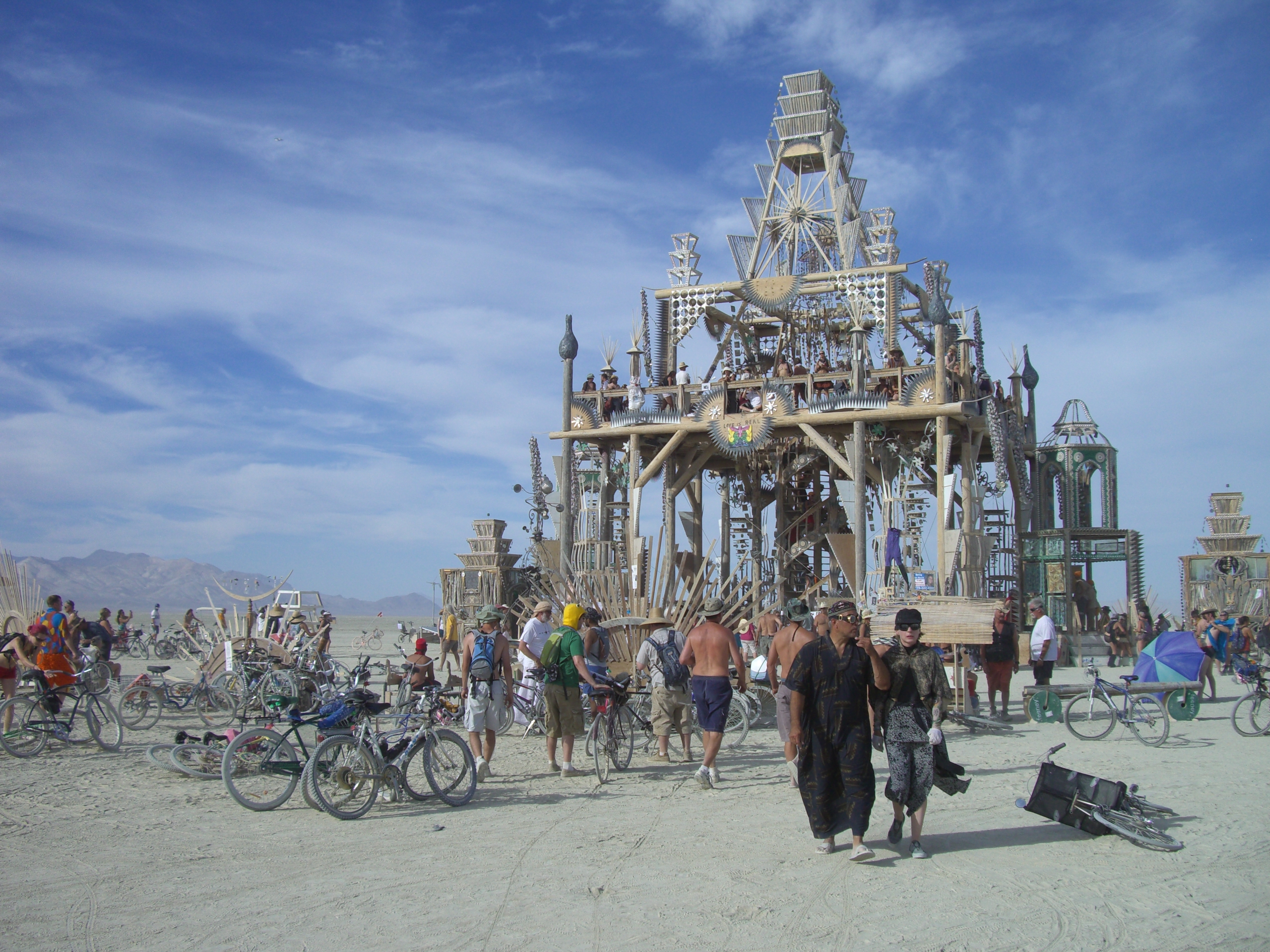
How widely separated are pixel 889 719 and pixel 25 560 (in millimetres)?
12307

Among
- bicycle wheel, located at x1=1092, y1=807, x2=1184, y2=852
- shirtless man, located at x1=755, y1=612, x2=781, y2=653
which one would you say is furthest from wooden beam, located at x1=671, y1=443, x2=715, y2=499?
bicycle wheel, located at x1=1092, y1=807, x2=1184, y2=852

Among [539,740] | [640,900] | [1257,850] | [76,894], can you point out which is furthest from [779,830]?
[539,740]

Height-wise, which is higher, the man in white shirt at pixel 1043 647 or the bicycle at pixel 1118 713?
the man in white shirt at pixel 1043 647

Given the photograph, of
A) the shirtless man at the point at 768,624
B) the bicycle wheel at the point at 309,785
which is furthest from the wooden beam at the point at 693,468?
the bicycle wheel at the point at 309,785

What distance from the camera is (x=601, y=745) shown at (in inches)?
332

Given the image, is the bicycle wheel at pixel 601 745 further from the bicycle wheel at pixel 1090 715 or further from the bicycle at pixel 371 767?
the bicycle wheel at pixel 1090 715

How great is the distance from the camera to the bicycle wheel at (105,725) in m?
9.35

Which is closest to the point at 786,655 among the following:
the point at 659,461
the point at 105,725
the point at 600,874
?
the point at 600,874

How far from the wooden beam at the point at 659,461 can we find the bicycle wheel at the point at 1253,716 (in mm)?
10800

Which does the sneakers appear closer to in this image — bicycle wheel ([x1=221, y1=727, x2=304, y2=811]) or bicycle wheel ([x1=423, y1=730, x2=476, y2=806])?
bicycle wheel ([x1=423, y1=730, x2=476, y2=806])

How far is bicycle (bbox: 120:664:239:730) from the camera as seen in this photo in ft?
37.1

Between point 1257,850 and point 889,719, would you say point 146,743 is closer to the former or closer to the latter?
point 889,719

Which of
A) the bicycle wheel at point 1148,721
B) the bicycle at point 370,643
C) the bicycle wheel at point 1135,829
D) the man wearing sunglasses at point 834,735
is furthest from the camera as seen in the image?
the bicycle at point 370,643

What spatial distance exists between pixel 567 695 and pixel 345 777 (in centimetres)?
205
